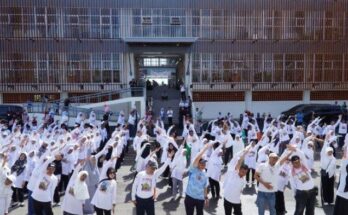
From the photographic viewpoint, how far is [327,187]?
8930mm

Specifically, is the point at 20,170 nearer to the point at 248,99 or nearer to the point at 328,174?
the point at 328,174

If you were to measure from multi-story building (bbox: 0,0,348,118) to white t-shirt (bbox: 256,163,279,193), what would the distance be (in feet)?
60.9

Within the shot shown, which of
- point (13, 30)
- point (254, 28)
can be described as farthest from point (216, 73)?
point (13, 30)

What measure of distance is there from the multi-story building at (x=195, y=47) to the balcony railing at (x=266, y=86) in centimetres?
7

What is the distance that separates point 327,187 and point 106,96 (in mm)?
18132

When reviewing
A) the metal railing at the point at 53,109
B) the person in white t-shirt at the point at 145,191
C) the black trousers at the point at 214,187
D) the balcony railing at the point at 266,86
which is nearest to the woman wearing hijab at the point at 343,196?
the person in white t-shirt at the point at 145,191

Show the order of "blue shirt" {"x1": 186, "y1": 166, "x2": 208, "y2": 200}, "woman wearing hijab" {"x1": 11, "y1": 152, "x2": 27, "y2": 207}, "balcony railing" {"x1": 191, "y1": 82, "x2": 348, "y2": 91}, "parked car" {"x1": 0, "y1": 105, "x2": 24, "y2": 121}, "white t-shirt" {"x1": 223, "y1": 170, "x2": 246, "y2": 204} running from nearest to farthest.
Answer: "blue shirt" {"x1": 186, "y1": 166, "x2": 208, "y2": 200} < "white t-shirt" {"x1": 223, "y1": 170, "x2": 246, "y2": 204} < "woman wearing hijab" {"x1": 11, "y1": 152, "x2": 27, "y2": 207} < "parked car" {"x1": 0, "y1": 105, "x2": 24, "y2": 121} < "balcony railing" {"x1": 191, "y1": 82, "x2": 348, "y2": 91}

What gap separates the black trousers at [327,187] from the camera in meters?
8.88

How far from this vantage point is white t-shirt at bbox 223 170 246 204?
22.3 feet

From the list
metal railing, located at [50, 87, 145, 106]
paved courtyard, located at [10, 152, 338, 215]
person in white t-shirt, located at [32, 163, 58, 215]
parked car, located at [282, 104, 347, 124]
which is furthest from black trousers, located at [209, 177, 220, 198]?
metal railing, located at [50, 87, 145, 106]

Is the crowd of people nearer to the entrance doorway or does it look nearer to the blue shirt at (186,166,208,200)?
the blue shirt at (186,166,208,200)

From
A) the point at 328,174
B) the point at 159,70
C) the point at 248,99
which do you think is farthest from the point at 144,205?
the point at 159,70

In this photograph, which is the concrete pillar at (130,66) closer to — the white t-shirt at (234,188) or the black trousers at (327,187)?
the black trousers at (327,187)

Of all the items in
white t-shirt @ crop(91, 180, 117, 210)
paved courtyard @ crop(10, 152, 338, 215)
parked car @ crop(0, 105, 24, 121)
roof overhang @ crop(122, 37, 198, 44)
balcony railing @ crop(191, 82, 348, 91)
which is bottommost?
paved courtyard @ crop(10, 152, 338, 215)
